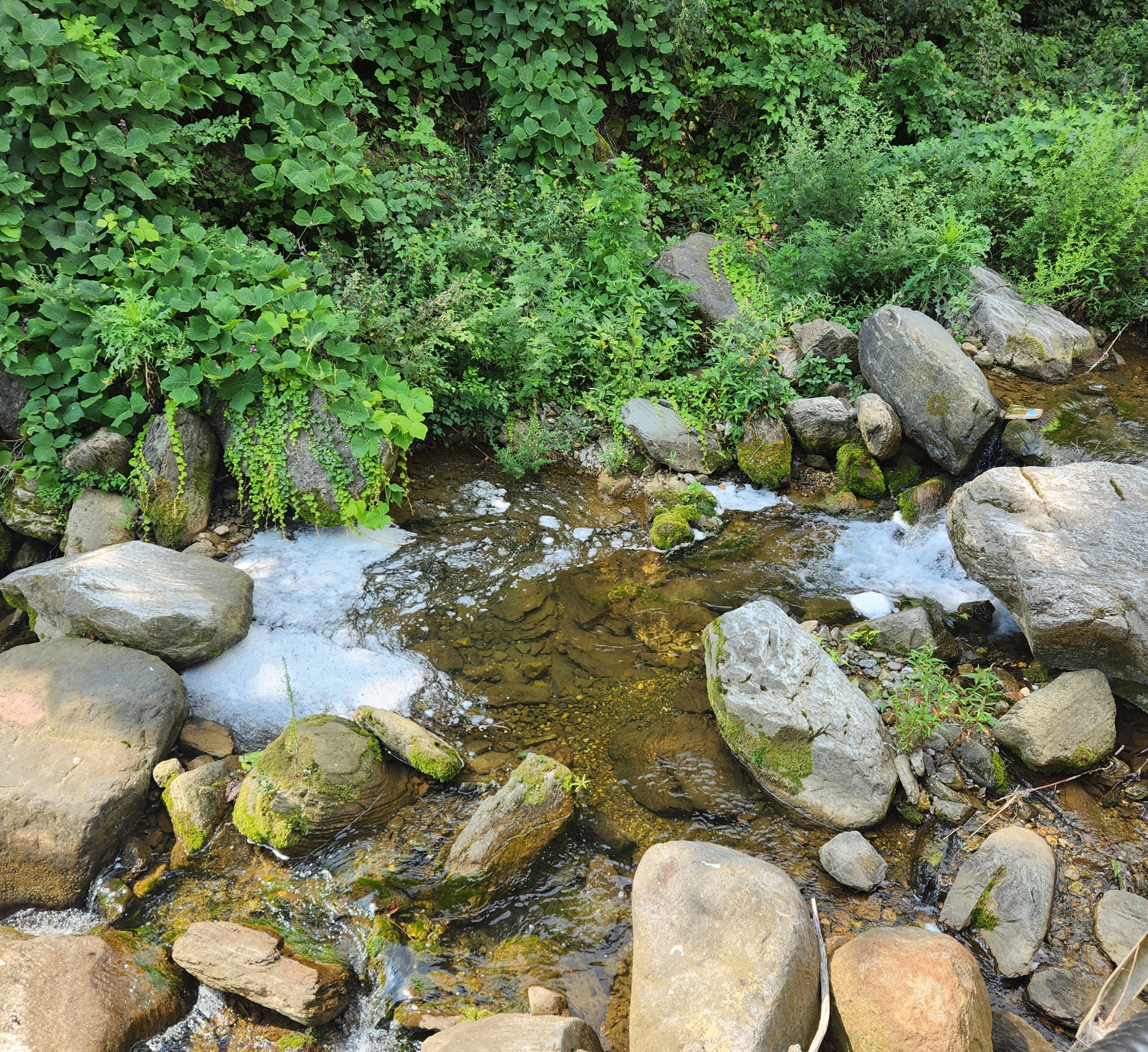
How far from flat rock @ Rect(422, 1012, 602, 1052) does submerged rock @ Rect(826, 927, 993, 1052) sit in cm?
99

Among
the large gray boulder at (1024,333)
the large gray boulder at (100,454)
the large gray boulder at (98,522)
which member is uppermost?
the large gray boulder at (1024,333)

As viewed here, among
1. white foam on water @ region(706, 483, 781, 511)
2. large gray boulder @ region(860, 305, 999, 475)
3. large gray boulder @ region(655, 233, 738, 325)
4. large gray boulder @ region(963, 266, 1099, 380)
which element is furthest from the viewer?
large gray boulder @ region(655, 233, 738, 325)

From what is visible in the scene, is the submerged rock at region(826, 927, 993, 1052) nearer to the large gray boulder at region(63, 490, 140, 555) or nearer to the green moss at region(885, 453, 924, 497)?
the green moss at region(885, 453, 924, 497)

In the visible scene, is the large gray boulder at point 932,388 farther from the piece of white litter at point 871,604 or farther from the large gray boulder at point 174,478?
the large gray boulder at point 174,478

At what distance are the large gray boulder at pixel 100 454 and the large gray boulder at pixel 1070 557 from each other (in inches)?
226

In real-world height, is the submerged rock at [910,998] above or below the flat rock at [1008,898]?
above

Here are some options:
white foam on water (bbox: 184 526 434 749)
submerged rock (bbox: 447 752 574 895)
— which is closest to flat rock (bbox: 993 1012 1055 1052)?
submerged rock (bbox: 447 752 574 895)

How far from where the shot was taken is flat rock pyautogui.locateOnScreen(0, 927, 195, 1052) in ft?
9.74

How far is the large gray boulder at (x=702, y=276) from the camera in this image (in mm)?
7281

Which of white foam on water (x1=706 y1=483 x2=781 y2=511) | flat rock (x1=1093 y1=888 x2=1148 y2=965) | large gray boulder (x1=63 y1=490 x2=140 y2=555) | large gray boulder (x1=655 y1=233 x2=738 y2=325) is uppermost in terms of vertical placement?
large gray boulder (x1=655 y1=233 x2=738 y2=325)

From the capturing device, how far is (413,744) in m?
4.07

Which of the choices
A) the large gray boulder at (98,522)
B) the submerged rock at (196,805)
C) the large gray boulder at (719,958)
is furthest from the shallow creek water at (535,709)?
the large gray boulder at (98,522)

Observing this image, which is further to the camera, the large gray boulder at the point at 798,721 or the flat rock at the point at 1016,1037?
the large gray boulder at the point at 798,721

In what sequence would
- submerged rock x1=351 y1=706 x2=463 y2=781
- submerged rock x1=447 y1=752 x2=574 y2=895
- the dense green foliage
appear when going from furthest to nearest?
the dense green foliage
submerged rock x1=351 y1=706 x2=463 y2=781
submerged rock x1=447 y1=752 x2=574 y2=895
